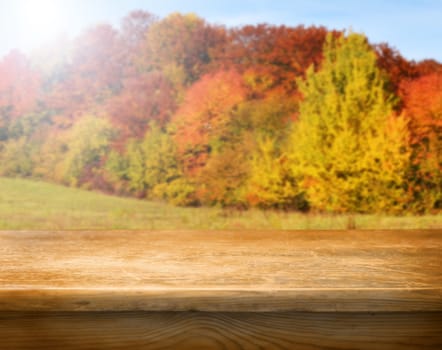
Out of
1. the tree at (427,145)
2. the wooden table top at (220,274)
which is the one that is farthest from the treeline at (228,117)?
the wooden table top at (220,274)

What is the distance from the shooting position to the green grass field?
122 inches

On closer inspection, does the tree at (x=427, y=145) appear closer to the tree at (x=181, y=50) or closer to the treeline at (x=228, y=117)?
the treeline at (x=228, y=117)

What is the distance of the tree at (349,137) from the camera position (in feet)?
10.4

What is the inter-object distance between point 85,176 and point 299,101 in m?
1.34

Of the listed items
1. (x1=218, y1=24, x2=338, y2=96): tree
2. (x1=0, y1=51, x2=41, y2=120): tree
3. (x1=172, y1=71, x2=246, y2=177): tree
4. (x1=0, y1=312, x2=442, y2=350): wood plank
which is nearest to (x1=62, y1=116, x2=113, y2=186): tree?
(x1=0, y1=51, x2=41, y2=120): tree

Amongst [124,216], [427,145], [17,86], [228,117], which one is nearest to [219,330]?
[124,216]

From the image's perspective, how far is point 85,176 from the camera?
3.19 m

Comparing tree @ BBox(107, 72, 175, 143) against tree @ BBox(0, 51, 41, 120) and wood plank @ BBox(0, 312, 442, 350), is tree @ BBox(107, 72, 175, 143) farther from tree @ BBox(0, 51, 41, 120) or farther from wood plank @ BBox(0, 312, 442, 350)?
wood plank @ BBox(0, 312, 442, 350)

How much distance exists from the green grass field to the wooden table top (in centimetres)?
200

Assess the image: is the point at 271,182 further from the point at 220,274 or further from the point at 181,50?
the point at 220,274

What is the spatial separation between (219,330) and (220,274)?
0.29ft

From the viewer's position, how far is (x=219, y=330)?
2.13ft

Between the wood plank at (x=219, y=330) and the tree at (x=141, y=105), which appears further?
the tree at (x=141, y=105)

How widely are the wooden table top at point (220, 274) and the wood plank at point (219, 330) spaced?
0.02 meters
